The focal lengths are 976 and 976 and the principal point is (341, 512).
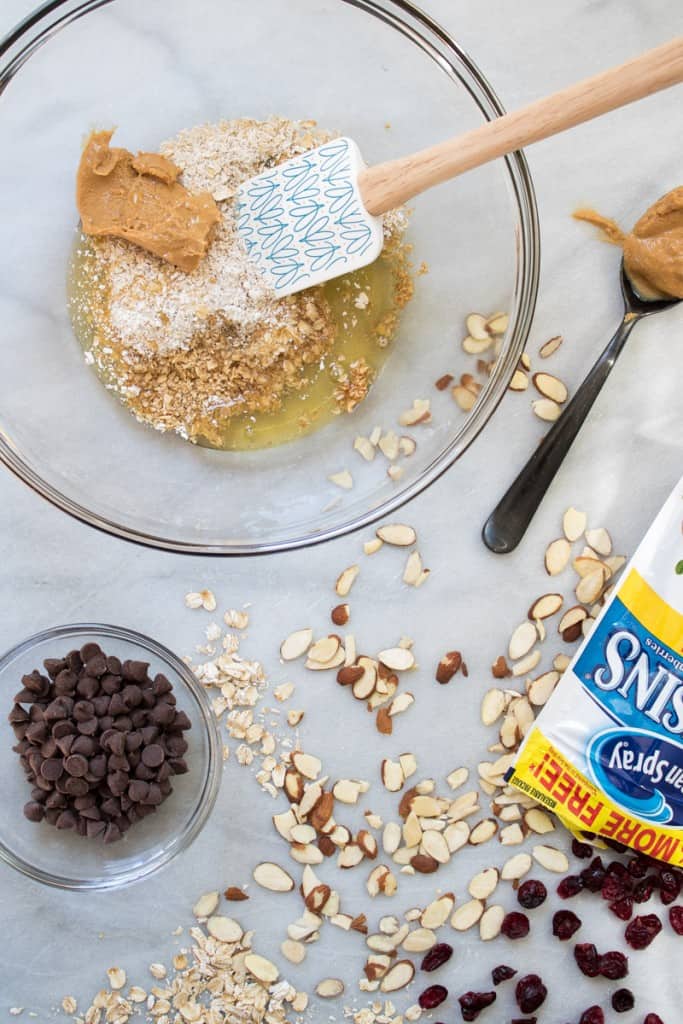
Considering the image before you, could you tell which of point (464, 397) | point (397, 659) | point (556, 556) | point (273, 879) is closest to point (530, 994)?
point (273, 879)

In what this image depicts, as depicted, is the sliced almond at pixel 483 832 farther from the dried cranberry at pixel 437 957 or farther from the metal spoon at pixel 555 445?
the metal spoon at pixel 555 445

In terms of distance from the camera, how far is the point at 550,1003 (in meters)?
1.37

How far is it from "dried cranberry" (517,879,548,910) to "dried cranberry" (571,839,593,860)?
0.22 ft

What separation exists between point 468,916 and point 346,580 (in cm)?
50

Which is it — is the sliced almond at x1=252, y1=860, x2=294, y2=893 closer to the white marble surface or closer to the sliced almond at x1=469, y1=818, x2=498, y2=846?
the white marble surface

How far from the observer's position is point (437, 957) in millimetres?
1350

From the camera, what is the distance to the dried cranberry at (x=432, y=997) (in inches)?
52.9

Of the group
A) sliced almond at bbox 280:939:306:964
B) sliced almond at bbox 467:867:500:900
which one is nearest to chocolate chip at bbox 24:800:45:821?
sliced almond at bbox 280:939:306:964

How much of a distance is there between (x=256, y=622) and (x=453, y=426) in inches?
15.3

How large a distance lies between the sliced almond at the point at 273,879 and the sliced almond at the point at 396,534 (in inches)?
19.1

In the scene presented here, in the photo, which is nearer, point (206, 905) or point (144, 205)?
point (144, 205)

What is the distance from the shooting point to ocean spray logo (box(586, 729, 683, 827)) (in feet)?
4.25

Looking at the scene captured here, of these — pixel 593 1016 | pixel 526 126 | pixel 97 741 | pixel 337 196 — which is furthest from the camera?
pixel 593 1016

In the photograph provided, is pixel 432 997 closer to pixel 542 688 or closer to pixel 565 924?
pixel 565 924
